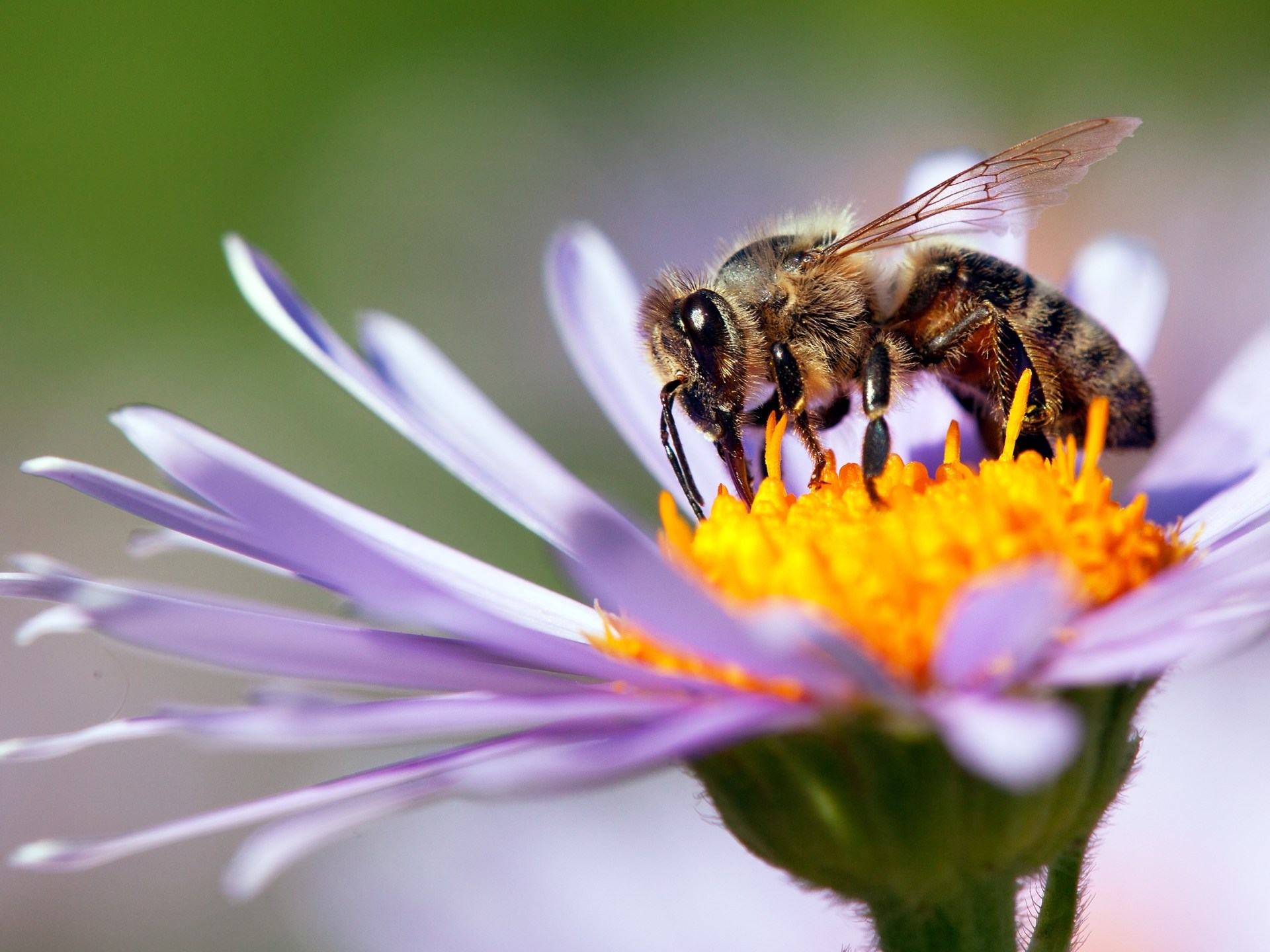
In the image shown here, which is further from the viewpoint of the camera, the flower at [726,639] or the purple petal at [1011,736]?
the flower at [726,639]

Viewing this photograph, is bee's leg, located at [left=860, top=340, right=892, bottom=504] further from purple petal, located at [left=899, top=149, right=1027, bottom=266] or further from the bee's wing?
purple petal, located at [left=899, top=149, right=1027, bottom=266]

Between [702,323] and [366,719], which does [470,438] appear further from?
[366,719]

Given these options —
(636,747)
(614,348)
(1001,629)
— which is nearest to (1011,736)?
(1001,629)

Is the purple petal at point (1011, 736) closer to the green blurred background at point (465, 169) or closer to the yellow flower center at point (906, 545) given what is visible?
the yellow flower center at point (906, 545)

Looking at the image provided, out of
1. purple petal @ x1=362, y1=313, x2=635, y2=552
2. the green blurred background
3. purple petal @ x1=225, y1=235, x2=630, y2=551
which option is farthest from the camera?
the green blurred background

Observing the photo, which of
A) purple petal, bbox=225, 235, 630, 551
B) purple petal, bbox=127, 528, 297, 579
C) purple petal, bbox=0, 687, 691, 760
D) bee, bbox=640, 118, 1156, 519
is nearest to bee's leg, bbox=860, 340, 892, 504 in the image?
bee, bbox=640, 118, 1156, 519

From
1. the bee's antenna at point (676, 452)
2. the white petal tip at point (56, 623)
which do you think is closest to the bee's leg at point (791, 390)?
the bee's antenna at point (676, 452)
